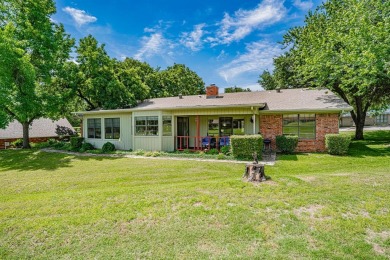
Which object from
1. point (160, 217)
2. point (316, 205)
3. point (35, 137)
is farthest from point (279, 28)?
point (35, 137)

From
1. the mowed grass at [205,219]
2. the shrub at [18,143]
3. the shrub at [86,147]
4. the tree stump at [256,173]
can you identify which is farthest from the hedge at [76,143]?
the tree stump at [256,173]

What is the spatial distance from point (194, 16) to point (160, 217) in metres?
16.2

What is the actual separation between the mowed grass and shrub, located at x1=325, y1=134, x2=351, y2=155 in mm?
3970

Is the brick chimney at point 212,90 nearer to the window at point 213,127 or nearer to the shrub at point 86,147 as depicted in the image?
the window at point 213,127

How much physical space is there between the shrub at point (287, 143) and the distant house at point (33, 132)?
21.9 metres

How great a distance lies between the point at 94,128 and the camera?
17.2 metres

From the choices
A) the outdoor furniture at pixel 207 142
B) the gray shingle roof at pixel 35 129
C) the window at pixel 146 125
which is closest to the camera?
the outdoor furniture at pixel 207 142

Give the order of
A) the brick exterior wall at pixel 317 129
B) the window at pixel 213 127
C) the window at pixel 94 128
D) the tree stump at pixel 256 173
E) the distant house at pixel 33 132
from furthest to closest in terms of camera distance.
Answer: the distant house at pixel 33 132 < the window at pixel 94 128 < the window at pixel 213 127 < the brick exterior wall at pixel 317 129 < the tree stump at pixel 256 173

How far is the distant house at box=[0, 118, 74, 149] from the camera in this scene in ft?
68.7

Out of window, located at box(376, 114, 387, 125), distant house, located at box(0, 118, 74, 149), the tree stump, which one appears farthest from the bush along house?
window, located at box(376, 114, 387, 125)

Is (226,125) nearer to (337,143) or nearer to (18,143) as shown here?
(337,143)

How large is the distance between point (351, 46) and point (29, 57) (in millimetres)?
21002

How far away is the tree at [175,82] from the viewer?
32.2 meters

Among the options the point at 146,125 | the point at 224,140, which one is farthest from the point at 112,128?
the point at 224,140
